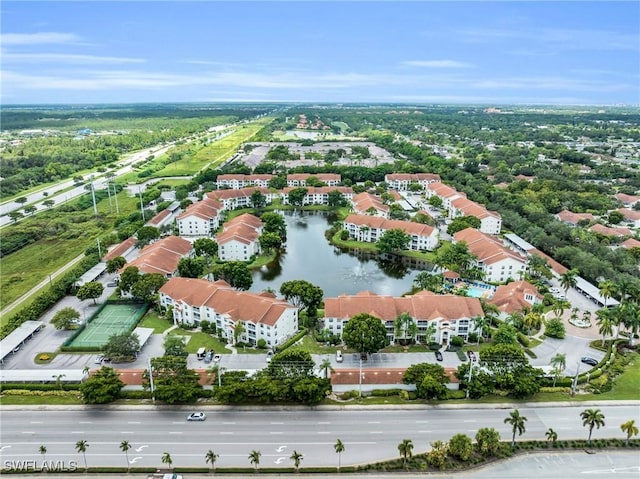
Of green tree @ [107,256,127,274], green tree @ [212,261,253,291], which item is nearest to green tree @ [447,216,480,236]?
green tree @ [212,261,253,291]

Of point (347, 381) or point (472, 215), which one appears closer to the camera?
point (347, 381)

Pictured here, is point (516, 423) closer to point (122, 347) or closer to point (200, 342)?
point (200, 342)

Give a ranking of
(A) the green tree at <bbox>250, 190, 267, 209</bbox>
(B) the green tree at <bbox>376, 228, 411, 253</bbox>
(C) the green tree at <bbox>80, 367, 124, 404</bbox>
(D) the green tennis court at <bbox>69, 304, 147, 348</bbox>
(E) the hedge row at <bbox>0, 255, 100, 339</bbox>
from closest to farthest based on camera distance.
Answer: (C) the green tree at <bbox>80, 367, 124, 404</bbox> → (D) the green tennis court at <bbox>69, 304, 147, 348</bbox> → (E) the hedge row at <bbox>0, 255, 100, 339</bbox> → (B) the green tree at <bbox>376, 228, 411, 253</bbox> → (A) the green tree at <bbox>250, 190, 267, 209</bbox>

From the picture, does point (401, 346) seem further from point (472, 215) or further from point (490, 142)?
point (490, 142)

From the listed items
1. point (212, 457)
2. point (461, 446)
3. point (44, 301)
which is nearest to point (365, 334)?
point (461, 446)

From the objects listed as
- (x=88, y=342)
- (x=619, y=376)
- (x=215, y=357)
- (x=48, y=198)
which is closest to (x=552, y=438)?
(x=619, y=376)

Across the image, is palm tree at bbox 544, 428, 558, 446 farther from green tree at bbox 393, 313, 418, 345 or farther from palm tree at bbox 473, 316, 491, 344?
green tree at bbox 393, 313, 418, 345
